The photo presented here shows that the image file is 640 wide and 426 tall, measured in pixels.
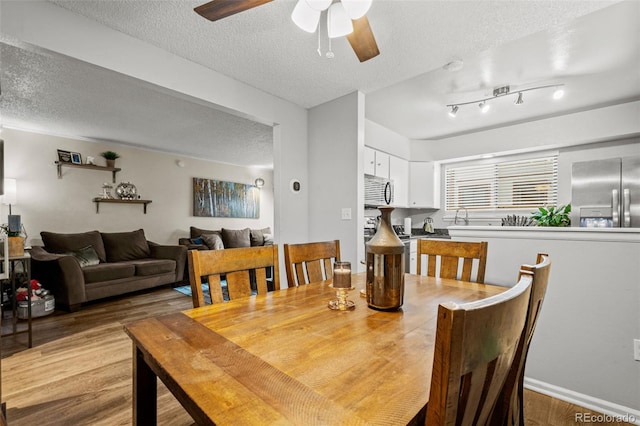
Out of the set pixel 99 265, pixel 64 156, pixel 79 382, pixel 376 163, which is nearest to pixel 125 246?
pixel 99 265

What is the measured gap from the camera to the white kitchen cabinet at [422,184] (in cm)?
493

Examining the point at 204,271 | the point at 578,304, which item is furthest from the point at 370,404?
the point at 578,304

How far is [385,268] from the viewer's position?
1066mm

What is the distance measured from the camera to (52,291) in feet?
11.7

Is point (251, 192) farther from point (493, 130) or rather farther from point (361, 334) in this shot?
point (361, 334)

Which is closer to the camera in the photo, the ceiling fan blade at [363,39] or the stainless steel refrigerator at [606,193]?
the ceiling fan blade at [363,39]

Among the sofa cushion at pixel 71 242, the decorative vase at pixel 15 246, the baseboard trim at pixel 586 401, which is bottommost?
the baseboard trim at pixel 586 401

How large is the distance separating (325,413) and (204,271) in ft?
2.86

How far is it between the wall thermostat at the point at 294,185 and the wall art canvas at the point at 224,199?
3631 mm

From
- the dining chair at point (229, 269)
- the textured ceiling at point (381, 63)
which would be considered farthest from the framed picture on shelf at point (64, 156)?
the dining chair at point (229, 269)

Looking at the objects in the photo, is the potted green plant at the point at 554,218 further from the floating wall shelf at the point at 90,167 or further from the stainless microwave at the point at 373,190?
the floating wall shelf at the point at 90,167

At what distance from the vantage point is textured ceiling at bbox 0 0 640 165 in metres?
1.87

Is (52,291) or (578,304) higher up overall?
(578,304)

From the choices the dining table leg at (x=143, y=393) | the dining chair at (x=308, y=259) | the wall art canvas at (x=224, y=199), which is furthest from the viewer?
the wall art canvas at (x=224, y=199)
